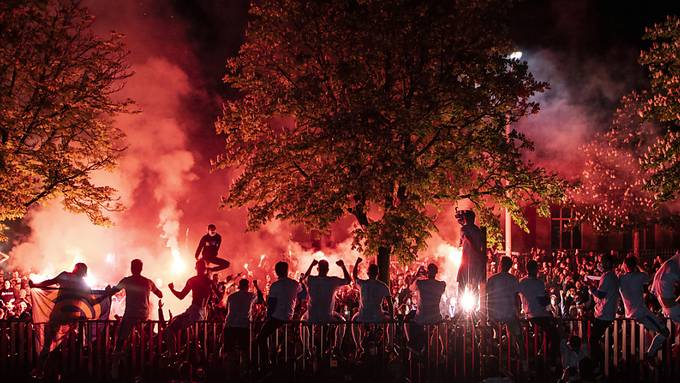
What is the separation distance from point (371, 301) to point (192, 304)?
3.21 m

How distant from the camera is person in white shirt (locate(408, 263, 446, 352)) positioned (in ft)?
37.5

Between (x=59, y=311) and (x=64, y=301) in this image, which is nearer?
(x=59, y=311)

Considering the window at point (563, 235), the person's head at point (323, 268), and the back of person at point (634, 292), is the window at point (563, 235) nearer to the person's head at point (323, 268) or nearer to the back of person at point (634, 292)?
the back of person at point (634, 292)

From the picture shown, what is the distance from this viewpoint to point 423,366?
37.6 ft

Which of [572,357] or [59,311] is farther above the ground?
[59,311]

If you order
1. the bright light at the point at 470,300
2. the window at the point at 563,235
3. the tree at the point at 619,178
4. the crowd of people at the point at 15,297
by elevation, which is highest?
the tree at the point at 619,178

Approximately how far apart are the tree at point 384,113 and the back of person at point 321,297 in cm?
466

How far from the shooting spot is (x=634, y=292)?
1179cm

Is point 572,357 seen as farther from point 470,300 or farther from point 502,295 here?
point 470,300

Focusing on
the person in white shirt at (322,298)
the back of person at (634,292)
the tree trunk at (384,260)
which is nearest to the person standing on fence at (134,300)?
the person in white shirt at (322,298)

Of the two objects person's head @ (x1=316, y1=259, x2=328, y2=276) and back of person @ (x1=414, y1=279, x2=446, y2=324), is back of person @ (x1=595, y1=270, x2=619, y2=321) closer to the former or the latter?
back of person @ (x1=414, y1=279, x2=446, y2=324)

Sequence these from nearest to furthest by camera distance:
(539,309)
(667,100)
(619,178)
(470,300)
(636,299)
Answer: (539,309) < (636,299) < (470,300) < (667,100) < (619,178)

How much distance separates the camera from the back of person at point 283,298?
11414 millimetres

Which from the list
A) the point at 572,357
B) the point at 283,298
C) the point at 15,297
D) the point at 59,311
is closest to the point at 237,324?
the point at 283,298
